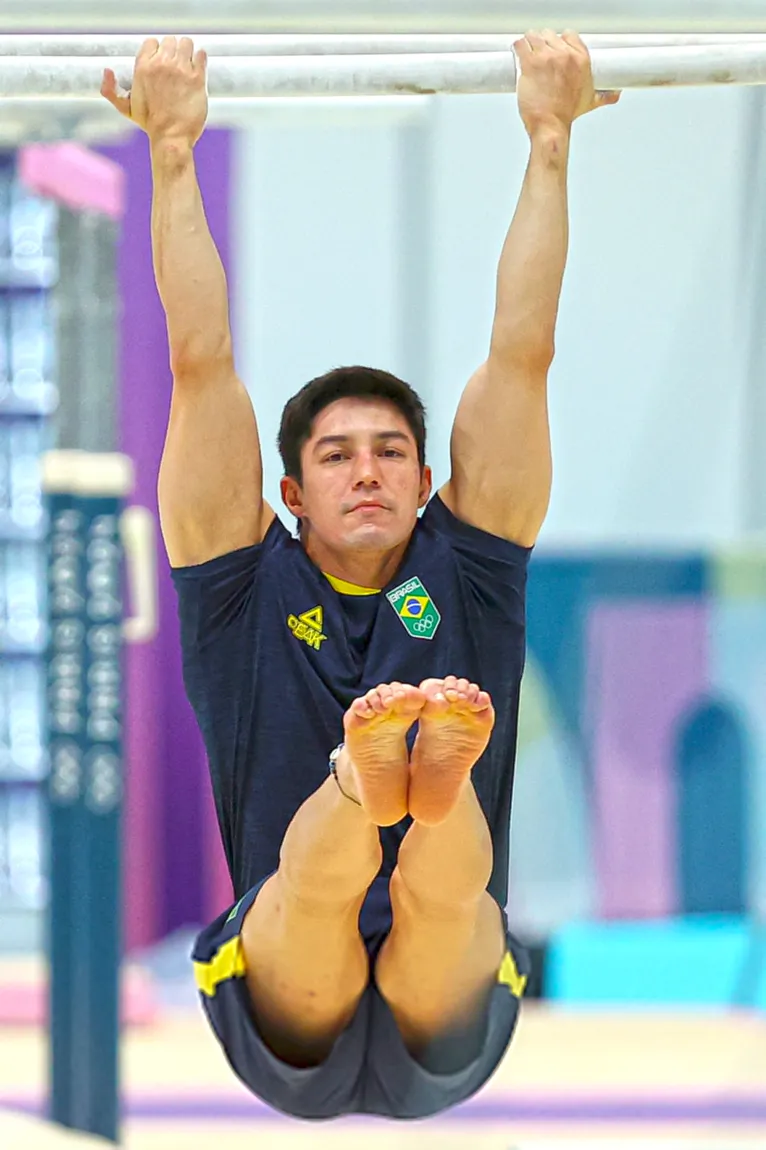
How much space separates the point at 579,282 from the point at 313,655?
3464 millimetres

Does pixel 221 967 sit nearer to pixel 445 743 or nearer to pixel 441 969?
pixel 441 969

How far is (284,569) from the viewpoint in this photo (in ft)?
7.39

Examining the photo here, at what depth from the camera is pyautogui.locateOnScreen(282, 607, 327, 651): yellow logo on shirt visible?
223 centimetres

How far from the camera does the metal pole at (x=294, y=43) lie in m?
2.14

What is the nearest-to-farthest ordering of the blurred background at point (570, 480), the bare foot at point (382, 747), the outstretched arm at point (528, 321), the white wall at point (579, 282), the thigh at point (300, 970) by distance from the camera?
1. the bare foot at point (382, 747)
2. the thigh at point (300, 970)
3. the outstretched arm at point (528, 321)
4. the blurred background at point (570, 480)
5. the white wall at point (579, 282)

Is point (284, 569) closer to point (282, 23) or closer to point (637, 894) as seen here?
point (282, 23)

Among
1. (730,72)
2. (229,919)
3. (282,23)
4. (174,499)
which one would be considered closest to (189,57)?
(282,23)

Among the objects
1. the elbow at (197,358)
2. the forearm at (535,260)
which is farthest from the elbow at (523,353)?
the elbow at (197,358)

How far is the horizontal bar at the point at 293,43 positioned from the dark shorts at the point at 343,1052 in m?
1.21

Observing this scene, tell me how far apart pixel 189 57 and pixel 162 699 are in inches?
144

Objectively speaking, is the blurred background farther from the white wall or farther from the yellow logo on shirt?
the yellow logo on shirt

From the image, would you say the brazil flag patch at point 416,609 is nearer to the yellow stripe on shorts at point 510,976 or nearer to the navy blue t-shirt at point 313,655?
the navy blue t-shirt at point 313,655

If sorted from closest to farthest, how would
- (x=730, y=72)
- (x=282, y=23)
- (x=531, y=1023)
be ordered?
(x=730, y=72)
(x=282, y=23)
(x=531, y=1023)

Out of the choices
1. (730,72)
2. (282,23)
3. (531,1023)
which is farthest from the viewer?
(531,1023)
